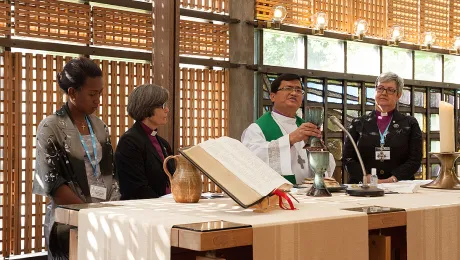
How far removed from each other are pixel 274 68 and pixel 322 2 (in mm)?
1334

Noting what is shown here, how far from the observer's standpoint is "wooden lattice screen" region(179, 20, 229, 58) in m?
7.36

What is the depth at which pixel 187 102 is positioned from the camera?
24.2ft

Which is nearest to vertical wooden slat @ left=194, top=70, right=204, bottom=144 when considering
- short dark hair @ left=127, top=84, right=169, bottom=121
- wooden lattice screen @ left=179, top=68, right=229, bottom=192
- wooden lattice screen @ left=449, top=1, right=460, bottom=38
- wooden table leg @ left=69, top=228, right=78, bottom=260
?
wooden lattice screen @ left=179, top=68, right=229, bottom=192

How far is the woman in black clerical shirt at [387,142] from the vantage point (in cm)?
470

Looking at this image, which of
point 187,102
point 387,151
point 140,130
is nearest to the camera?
point 140,130

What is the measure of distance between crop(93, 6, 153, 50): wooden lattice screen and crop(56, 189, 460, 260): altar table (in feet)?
13.7

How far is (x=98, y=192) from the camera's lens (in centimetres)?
327

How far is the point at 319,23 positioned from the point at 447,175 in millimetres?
5051

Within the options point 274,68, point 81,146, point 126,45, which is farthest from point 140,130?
point 274,68

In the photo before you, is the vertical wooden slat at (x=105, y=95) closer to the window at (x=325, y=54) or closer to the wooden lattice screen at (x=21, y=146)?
the wooden lattice screen at (x=21, y=146)

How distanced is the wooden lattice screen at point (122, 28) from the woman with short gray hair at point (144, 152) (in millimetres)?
2766

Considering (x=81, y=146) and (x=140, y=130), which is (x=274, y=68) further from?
(x=81, y=146)

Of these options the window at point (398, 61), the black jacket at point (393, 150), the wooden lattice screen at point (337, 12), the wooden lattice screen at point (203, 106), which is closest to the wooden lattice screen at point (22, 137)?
the wooden lattice screen at point (203, 106)

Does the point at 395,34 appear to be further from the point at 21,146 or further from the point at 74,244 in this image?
the point at 74,244
